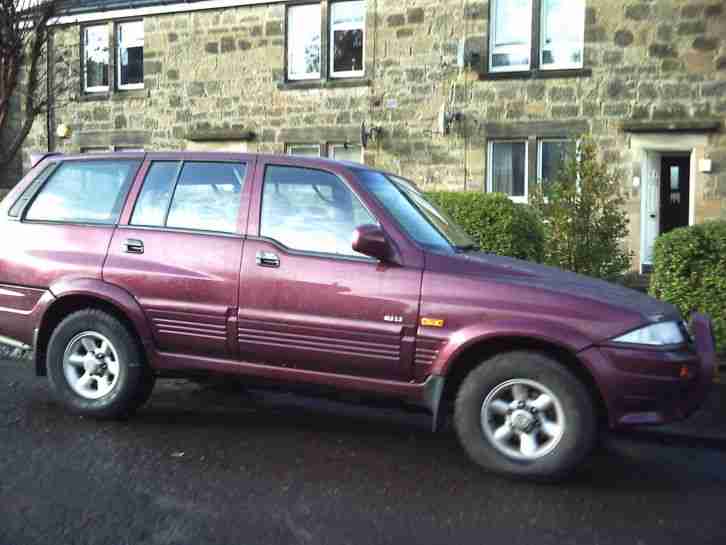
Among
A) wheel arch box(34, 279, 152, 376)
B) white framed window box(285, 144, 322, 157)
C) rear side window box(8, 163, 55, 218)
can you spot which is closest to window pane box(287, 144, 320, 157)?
white framed window box(285, 144, 322, 157)

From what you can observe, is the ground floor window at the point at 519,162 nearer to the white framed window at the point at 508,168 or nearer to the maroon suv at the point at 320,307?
the white framed window at the point at 508,168

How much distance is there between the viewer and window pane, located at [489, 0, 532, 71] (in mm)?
14961

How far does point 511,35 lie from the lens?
15.1 metres

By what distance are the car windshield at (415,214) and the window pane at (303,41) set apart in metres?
11.6

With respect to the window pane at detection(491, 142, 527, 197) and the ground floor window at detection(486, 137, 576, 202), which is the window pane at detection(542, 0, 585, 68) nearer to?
the ground floor window at detection(486, 137, 576, 202)

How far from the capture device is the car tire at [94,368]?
5426 mm

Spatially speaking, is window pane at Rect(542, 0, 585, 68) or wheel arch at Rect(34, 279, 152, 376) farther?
window pane at Rect(542, 0, 585, 68)

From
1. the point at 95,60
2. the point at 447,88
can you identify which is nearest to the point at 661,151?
the point at 447,88

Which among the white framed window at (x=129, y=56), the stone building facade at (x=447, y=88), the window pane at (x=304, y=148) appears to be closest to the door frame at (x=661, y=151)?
the stone building facade at (x=447, y=88)

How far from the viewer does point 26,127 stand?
13.9m

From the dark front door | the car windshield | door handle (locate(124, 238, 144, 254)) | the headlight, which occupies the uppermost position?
the dark front door

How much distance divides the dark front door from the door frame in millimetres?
116

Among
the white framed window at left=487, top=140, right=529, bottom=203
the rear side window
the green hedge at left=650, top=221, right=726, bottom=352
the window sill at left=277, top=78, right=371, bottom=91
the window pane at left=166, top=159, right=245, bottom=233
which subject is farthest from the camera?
the window sill at left=277, top=78, right=371, bottom=91

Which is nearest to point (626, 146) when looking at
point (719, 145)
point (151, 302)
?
point (719, 145)
